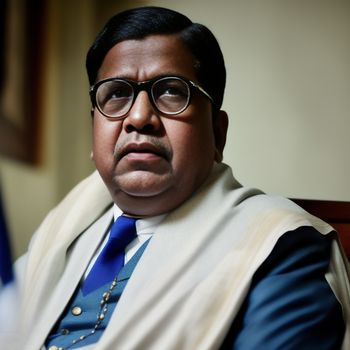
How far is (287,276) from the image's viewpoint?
744mm

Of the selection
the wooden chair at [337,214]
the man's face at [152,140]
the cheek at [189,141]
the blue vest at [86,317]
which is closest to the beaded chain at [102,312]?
the blue vest at [86,317]

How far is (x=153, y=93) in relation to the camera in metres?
0.88

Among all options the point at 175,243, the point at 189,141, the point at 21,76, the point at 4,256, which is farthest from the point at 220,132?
the point at 4,256

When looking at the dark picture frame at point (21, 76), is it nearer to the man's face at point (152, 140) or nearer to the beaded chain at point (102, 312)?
the man's face at point (152, 140)

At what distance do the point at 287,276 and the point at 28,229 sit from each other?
0.75m

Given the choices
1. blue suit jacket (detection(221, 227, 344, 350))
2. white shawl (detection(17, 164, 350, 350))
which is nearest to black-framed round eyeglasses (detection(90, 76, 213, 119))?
white shawl (detection(17, 164, 350, 350))

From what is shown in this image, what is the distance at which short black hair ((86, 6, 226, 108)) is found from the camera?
91 centimetres

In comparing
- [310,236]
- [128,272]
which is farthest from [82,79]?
[310,236]

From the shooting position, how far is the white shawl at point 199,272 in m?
0.73

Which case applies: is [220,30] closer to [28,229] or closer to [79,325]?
[28,229]

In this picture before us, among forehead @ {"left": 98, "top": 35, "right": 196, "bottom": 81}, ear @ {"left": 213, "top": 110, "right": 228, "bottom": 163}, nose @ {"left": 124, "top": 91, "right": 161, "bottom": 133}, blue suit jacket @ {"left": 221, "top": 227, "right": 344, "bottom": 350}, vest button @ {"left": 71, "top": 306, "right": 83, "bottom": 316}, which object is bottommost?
vest button @ {"left": 71, "top": 306, "right": 83, "bottom": 316}

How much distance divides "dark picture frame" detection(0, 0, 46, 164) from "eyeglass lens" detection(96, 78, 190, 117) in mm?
237

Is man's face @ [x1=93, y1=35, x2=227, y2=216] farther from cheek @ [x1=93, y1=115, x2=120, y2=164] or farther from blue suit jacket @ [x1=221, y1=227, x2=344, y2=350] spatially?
blue suit jacket @ [x1=221, y1=227, x2=344, y2=350]

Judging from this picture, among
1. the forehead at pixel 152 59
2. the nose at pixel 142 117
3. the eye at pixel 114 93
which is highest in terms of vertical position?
the forehead at pixel 152 59
